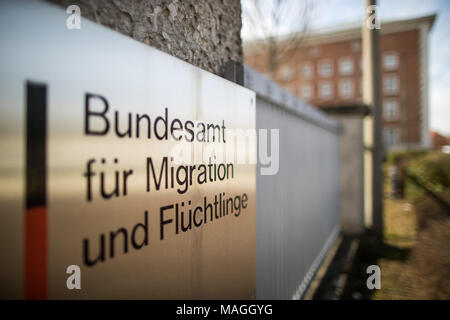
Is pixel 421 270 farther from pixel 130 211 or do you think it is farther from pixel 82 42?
pixel 82 42

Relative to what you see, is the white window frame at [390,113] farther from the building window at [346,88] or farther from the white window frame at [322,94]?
the white window frame at [322,94]

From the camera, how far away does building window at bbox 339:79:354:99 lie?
34969 mm

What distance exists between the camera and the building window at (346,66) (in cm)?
3428

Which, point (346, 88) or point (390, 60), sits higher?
point (390, 60)

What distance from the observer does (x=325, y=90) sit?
36531 millimetres

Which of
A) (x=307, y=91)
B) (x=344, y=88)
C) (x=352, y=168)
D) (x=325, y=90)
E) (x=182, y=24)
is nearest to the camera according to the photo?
(x=182, y=24)

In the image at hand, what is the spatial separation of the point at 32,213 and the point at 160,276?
0.58 meters

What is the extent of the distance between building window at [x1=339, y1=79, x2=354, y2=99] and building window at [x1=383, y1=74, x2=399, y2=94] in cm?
355

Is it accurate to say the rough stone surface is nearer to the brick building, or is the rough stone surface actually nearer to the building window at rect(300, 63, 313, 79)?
the brick building

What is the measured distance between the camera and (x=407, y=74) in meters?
32.1

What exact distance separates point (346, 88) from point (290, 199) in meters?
36.1

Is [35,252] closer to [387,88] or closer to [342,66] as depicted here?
[342,66]

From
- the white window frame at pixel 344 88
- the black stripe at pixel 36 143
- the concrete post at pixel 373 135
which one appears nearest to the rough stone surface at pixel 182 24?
the black stripe at pixel 36 143

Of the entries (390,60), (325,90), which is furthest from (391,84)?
(325,90)
